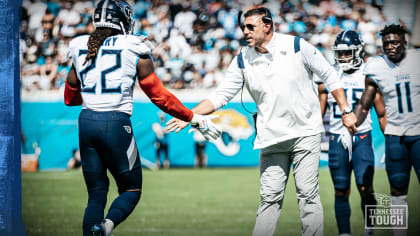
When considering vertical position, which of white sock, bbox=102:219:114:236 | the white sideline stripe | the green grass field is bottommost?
the green grass field

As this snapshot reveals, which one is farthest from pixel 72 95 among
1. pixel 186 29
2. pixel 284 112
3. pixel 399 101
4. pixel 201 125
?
pixel 186 29

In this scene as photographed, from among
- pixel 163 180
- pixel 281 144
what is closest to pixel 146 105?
pixel 163 180

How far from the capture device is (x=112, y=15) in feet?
14.0

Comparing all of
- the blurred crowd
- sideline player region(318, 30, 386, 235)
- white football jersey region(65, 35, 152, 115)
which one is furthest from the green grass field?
the blurred crowd

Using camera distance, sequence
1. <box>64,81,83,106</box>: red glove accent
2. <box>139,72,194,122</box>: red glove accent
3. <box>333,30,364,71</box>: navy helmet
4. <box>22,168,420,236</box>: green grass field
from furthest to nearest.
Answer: <box>22,168,420,236</box>: green grass field < <box>333,30,364,71</box>: navy helmet < <box>64,81,83,106</box>: red glove accent < <box>139,72,194,122</box>: red glove accent

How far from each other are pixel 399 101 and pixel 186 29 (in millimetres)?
9785

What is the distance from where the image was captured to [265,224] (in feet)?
14.8

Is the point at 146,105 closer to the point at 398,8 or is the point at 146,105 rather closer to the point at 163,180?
the point at 163,180

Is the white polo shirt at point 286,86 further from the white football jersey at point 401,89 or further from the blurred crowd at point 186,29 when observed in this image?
the blurred crowd at point 186,29

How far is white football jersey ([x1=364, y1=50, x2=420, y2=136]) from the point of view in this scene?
→ 5312 millimetres

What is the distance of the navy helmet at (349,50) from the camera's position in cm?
584

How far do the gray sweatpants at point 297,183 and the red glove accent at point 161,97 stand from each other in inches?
31.3

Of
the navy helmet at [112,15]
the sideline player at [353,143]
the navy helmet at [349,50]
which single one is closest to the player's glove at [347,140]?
the sideline player at [353,143]

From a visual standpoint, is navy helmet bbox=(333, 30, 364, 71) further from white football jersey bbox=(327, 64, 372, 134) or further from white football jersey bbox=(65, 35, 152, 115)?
white football jersey bbox=(65, 35, 152, 115)
